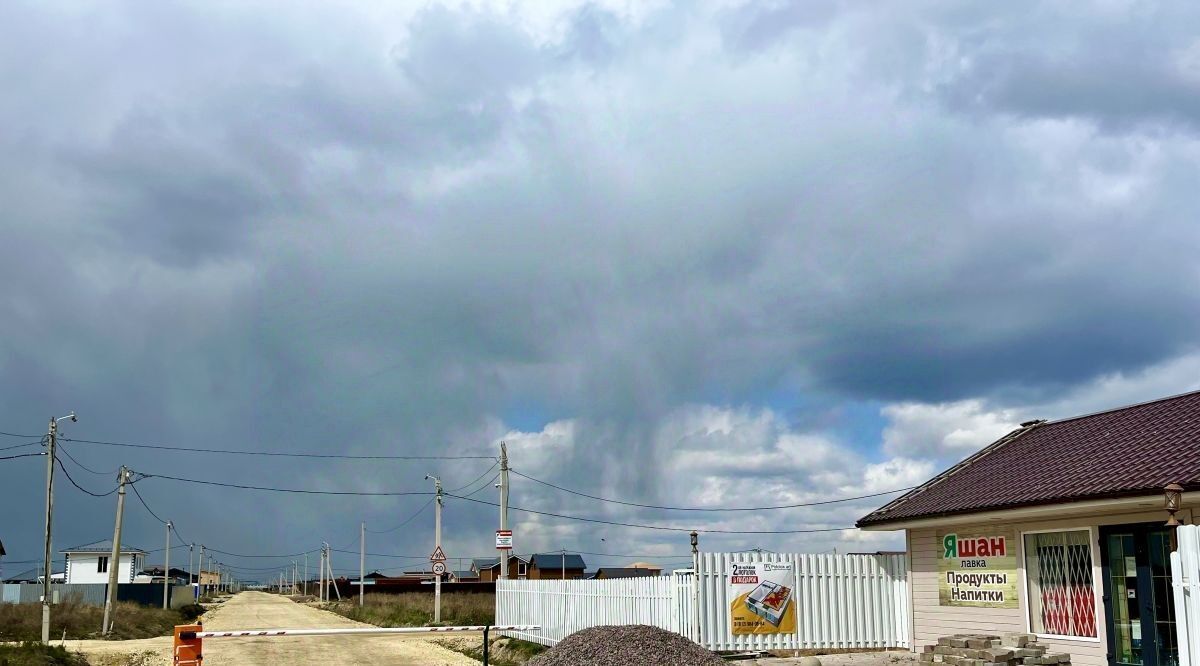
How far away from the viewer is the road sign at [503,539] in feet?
108

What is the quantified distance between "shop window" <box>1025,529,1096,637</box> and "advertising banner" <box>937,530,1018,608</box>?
14.8 inches

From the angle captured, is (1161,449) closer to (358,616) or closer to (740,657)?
(740,657)

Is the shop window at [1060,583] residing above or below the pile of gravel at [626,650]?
above

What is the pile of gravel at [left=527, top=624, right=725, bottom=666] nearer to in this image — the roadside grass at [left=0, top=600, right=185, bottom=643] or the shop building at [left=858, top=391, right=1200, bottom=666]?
the shop building at [left=858, top=391, right=1200, bottom=666]

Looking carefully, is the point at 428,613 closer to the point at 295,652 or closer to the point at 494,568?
the point at 295,652

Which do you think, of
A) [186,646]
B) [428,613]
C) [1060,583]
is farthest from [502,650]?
[428,613]

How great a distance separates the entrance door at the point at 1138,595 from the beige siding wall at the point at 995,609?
152mm

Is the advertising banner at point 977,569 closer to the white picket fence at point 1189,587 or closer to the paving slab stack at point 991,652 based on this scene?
the paving slab stack at point 991,652

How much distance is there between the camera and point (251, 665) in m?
23.0

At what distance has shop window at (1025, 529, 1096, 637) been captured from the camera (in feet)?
54.0

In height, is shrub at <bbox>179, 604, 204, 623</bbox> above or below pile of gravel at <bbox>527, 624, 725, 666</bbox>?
below

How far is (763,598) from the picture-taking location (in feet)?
66.8

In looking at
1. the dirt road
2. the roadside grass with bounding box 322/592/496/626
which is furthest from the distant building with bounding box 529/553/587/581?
the dirt road

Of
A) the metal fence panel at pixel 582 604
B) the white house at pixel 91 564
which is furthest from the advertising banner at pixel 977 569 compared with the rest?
the white house at pixel 91 564
